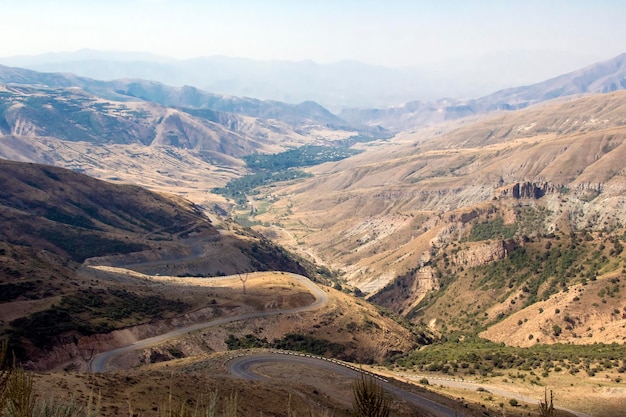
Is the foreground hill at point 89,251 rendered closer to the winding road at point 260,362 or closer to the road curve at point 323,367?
the winding road at point 260,362

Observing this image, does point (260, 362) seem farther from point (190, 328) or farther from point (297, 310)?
point (297, 310)

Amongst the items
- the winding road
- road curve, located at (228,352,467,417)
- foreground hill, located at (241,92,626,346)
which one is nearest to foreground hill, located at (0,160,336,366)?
the winding road

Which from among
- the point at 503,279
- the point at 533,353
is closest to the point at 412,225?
the point at 503,279

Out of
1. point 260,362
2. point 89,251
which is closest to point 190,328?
Answer: point 260,362

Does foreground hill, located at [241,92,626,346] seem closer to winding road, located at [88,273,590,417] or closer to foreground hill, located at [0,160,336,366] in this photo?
foreground hill, located at [0,160,336,366]

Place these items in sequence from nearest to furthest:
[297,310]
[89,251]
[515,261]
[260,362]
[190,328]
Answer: [260,362] < [190,328] < [297,310] < [515,261] < [89,251]

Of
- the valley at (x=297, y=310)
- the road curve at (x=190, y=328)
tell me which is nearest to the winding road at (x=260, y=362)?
the road curve at (x=190, y=328)
